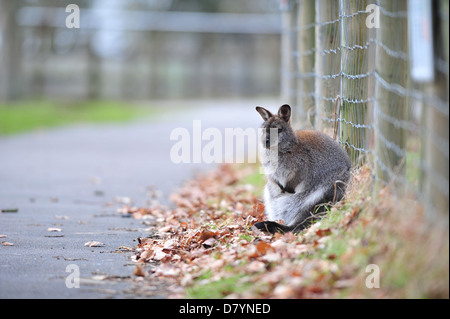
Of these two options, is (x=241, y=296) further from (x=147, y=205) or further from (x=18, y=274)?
(x=147, y=205)

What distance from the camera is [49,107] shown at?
72.9 ft

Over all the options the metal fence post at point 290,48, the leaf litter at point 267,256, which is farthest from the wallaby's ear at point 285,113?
the metal fence post at point 290,48

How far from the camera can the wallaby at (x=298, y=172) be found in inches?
202

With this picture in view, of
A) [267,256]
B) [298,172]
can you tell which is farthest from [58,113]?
[267,256]

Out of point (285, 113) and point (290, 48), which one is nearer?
point (285, 113)

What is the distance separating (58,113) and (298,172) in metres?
16.5

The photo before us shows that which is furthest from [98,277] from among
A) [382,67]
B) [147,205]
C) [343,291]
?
[147,205]

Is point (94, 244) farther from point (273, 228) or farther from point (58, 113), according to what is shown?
point (58, 113)

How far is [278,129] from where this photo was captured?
17.6 feet

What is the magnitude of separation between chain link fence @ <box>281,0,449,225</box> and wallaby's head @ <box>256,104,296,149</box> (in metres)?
0.57

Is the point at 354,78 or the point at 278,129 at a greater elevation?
the point at 354,78

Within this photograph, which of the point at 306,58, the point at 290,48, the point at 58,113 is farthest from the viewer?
the point at 58,113

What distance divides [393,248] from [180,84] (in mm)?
23810

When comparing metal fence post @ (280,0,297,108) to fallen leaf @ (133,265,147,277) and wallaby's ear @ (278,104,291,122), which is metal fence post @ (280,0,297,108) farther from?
fallen leaf @ (133,265,147,277)
